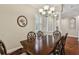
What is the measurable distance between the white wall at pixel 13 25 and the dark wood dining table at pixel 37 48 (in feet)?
0.26

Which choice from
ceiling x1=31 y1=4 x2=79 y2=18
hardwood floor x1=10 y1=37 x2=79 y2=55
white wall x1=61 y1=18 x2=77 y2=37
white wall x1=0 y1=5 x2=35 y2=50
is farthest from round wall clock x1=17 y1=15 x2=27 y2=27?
white wall x1=61 y1=18 x2=77 y2=37

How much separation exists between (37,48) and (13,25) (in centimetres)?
41

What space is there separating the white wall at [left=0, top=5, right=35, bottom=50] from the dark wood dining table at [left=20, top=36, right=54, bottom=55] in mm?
79

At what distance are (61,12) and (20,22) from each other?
1.70ft

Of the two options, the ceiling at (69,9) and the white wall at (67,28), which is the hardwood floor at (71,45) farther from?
the ceiling at (69,9)

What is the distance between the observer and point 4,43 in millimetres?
1251

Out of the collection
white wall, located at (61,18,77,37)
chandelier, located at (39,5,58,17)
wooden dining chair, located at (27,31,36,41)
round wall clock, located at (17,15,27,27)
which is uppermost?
chandelier, located at (39,5,58,17)

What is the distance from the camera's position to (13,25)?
1276mm

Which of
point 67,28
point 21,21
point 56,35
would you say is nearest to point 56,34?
point 56,35

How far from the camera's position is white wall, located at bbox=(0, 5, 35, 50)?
1.25m

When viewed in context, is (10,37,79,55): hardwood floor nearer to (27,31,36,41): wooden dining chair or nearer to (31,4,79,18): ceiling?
(27,31,36,41): wooden dining chair

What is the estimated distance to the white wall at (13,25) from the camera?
1248mm

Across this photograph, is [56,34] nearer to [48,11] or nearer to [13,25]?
[48,11]

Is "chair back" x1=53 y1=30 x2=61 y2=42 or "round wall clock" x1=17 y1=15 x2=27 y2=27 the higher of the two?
"round wall clock" x1=17 y1=15 x2=27 y2=27
